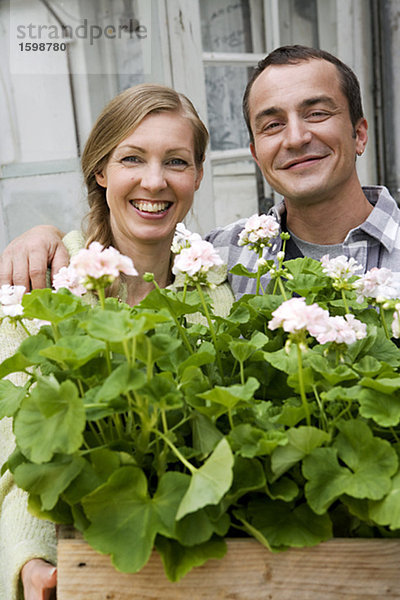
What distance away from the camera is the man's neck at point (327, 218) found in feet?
4.53

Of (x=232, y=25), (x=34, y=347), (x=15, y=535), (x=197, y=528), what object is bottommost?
(x=15, y=535)

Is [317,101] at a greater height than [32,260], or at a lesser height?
greater

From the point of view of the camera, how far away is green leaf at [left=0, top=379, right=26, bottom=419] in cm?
55

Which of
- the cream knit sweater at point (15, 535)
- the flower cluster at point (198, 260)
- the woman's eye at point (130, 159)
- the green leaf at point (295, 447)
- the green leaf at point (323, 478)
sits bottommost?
the cream knit sweater at point (15, 535)

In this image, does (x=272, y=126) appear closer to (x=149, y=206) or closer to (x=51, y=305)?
(x=149, y=206)

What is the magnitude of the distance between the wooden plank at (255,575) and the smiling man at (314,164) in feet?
2.64

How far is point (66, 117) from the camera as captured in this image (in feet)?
7.06

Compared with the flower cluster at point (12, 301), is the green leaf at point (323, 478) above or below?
below

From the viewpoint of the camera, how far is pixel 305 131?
1.33 metres

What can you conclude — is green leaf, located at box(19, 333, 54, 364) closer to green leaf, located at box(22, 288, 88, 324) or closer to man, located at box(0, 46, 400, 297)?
green leaf, located at box(22, 288, 88, 324)

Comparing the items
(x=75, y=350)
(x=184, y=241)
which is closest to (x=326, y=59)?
(x=184, y=241)

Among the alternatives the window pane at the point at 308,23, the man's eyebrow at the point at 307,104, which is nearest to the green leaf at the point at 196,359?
the man's eyebrow at the point at 307,104

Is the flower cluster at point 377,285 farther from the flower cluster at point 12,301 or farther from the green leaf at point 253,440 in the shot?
the flower cluster at point 12,301

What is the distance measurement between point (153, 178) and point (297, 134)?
0.33 m
